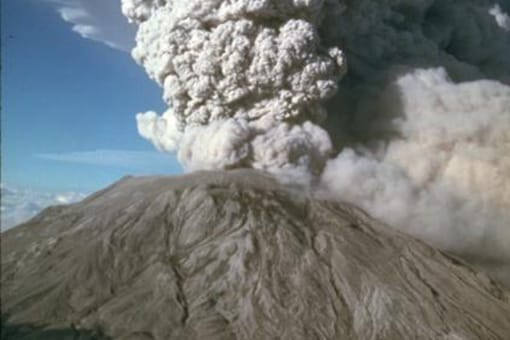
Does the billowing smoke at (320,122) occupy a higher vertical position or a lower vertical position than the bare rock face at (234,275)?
higher

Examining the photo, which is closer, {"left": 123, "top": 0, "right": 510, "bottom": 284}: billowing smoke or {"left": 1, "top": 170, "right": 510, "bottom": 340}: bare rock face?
{"left": 1, "top": 170, "right": 510, "bottom": 340}: bare rock face

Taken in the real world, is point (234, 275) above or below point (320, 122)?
below

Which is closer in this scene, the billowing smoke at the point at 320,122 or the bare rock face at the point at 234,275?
the bare rock face at the point at 234,275

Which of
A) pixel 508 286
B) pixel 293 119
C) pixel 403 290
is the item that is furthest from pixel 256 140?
pixel 508 286

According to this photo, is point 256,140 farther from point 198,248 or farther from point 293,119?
point 198,248

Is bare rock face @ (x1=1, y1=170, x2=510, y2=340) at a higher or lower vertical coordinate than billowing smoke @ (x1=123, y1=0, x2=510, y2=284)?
lower
